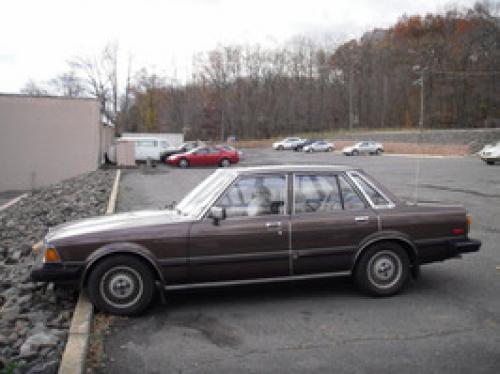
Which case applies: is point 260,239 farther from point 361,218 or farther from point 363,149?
point 363,149

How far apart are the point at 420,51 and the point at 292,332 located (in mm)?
83723

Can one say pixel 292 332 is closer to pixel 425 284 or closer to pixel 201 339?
pixel 201 339

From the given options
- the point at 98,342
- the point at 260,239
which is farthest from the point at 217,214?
the point at 98,342

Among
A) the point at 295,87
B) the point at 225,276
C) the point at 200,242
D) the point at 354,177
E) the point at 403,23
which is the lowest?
the point at 225,276

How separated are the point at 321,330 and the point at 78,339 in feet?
7.12

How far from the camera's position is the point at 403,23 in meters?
87.1

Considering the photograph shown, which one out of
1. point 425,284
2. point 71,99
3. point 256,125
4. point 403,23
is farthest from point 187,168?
point 403,23

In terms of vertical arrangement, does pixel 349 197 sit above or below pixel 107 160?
below

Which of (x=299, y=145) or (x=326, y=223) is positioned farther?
(x=299, y=145)

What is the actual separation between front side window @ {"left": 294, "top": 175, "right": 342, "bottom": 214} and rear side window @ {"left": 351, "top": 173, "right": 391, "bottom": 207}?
10.7 inches

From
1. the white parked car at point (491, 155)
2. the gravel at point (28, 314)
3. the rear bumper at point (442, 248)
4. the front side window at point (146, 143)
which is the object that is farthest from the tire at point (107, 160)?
the rear bumper at point (442, 248)

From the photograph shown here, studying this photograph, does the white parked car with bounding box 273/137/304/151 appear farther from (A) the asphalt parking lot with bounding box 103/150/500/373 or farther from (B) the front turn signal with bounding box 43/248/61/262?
(B) the front turn signal with bounding box 43/248/61/262

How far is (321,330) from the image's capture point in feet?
15.1

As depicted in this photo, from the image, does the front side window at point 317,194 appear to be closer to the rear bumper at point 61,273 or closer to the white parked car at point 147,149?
the rear bumper at point 61,273
